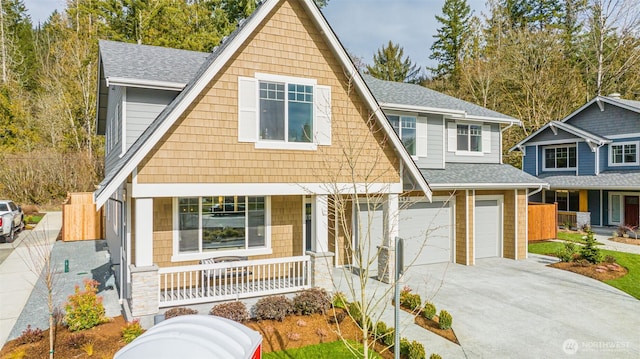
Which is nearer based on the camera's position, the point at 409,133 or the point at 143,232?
the point at 143,232

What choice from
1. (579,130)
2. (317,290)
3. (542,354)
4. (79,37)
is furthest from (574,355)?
(79,37)

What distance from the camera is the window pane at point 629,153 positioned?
75.3 feet

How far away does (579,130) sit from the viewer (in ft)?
82.0

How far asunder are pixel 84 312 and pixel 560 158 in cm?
2906

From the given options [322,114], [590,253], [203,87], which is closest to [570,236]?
[590,253]

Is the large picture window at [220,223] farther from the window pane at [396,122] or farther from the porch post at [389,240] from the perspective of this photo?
the window pane at [396,122]

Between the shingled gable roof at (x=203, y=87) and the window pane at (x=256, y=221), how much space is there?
3.58m

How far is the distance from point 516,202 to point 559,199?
14.9 metres

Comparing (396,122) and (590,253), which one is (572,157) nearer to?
(590,253)

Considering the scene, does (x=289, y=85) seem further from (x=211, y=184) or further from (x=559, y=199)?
(x=559, y=199)

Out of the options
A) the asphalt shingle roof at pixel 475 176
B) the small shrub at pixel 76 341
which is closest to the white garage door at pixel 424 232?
the asphalt shingle roof at pixel 475 176

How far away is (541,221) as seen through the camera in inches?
784

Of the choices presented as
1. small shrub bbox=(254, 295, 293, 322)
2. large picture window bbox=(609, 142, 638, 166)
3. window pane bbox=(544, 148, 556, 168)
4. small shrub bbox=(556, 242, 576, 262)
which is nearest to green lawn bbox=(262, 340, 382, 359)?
small shrub bbox=(254, 295, 293, 322)

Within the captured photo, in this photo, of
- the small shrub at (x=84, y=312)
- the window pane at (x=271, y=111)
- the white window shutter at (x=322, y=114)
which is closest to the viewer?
the small shrub at (x=84, y=312)
